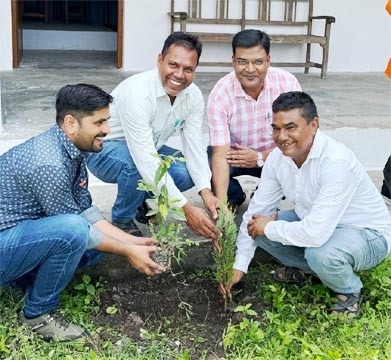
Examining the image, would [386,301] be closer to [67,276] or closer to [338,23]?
[67,276]

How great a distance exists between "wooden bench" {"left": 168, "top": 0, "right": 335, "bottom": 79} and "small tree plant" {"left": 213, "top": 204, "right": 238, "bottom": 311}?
4.91 m

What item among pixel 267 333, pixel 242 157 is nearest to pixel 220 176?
pixel 242 157

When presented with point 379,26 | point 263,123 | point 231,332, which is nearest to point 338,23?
point 379,26

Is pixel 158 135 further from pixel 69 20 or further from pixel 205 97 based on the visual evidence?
pixel 69 20

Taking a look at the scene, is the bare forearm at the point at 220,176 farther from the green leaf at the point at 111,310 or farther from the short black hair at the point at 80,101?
the short black hair at the point at 80,101

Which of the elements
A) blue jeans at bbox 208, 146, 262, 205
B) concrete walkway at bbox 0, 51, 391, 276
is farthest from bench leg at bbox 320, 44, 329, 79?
blue jeans at bbox 208, 146, 262, 205

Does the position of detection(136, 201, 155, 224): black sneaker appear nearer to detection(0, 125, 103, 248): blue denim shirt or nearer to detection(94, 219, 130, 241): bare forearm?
detection(94, 219, 130, 241): bare forearm

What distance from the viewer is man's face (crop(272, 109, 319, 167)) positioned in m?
2.64

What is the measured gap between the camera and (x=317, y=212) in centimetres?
262

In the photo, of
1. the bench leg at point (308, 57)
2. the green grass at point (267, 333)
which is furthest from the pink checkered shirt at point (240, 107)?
the bench leg at point (308, 57)

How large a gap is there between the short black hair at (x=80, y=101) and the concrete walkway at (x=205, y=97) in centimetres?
96

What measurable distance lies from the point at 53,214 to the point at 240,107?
1.32 meters

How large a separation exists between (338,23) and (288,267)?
5836 mm

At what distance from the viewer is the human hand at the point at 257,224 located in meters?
2.83
